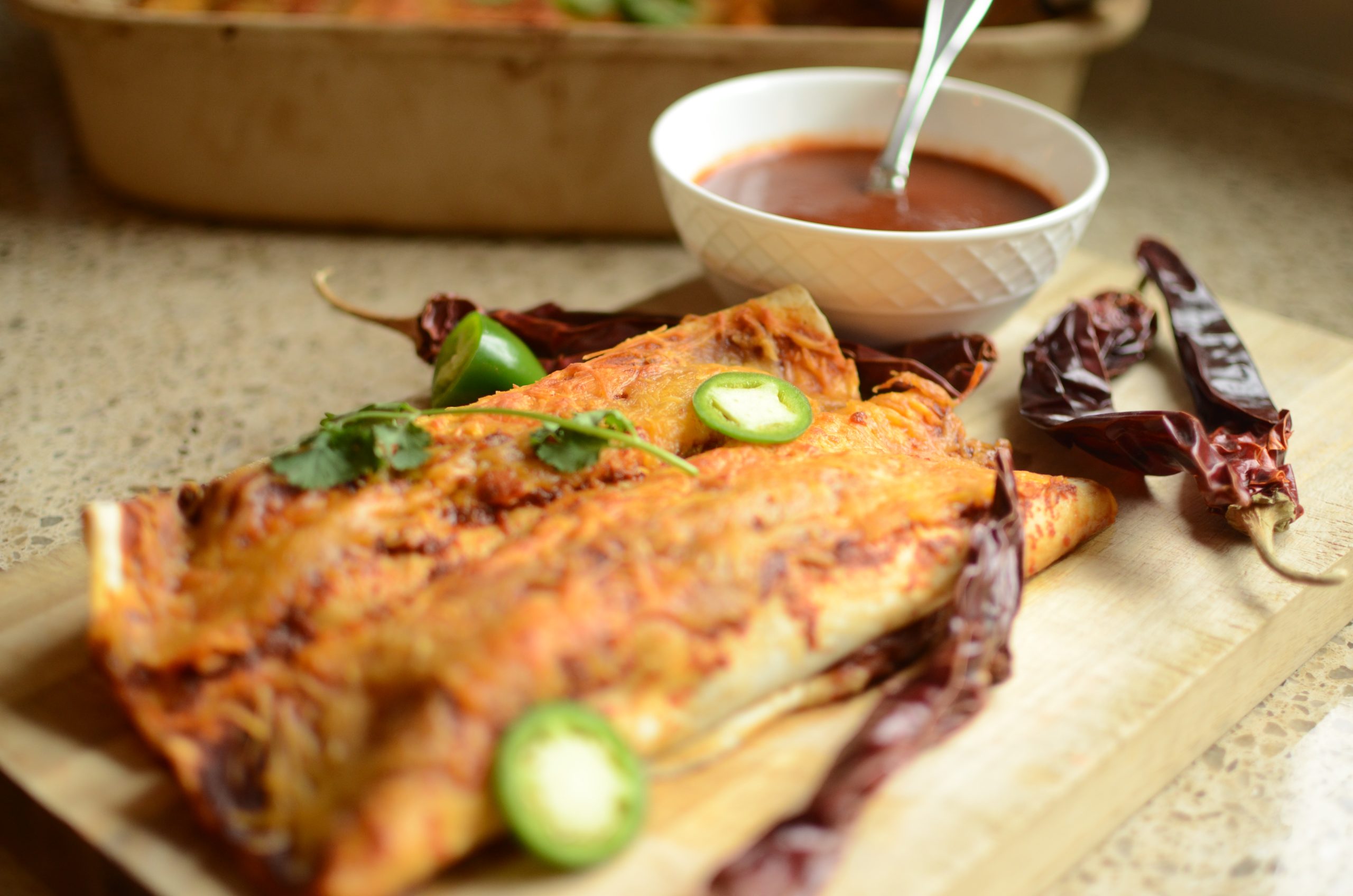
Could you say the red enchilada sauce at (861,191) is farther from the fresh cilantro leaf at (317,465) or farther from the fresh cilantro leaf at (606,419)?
the fresh cilantro leaf at (317,465)

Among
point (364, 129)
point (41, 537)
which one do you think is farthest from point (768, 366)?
point (364, 129)

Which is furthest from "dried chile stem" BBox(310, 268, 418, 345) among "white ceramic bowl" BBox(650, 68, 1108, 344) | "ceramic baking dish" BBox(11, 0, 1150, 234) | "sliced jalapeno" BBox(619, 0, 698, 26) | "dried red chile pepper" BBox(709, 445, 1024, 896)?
"sliced jalapeno" BBox(619, 0, 698, 26)

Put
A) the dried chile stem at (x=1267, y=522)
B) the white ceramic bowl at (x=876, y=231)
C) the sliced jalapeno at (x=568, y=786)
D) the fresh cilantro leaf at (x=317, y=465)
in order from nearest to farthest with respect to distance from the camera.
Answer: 1. the sliced jalapeno at (x=568, y=786)
2. the fresh cilantro leaf at (x=317, y=465)
3. the dried chile stem at (x=1267, y=522)
4. the white ceramic bowl at (x=876, y=231)

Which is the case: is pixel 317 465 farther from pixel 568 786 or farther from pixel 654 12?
pixel 654 12

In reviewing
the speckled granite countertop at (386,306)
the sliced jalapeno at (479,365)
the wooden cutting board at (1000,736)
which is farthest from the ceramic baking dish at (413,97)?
the wooden cutting board at (1000,736)

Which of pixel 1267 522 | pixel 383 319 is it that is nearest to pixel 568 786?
pixel 1267 522

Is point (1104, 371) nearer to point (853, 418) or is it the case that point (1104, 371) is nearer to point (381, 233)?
point (853, 418)
